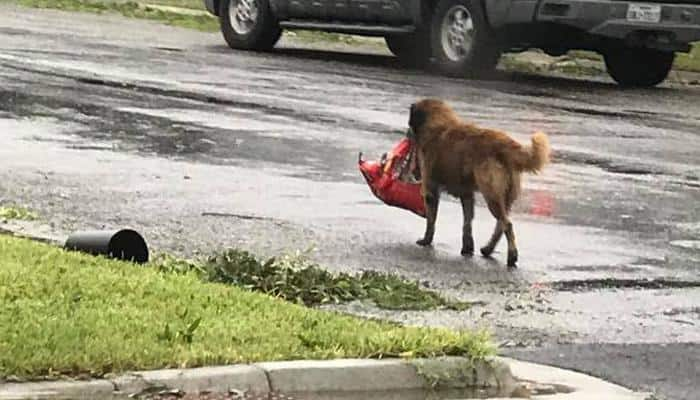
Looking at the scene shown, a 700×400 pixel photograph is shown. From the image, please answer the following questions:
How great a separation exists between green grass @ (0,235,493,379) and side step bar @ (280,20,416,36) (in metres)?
12.5

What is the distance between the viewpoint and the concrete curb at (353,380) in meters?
5.14

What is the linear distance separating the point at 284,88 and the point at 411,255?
8094 millimetres

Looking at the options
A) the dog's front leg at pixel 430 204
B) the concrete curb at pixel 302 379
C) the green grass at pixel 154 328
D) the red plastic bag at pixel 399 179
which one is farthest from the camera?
the red plastic bag at pixel 399 179

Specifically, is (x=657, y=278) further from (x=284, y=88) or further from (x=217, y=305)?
(x=284, y=88)

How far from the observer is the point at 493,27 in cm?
1781

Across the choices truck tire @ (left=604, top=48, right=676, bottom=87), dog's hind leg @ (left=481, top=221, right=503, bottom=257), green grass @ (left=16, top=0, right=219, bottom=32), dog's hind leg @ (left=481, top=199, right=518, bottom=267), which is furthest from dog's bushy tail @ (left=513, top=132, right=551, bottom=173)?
green grass @ (left=16, top=0, right=219, bottom=32)

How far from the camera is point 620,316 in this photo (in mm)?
7160

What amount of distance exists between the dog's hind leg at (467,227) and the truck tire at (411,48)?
10.7 meters

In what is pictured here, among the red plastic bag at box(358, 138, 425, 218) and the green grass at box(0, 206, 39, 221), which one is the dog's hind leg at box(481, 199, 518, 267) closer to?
the red plastic bag at box(358, 138, 425, 218)

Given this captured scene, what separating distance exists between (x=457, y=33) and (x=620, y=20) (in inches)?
82.9

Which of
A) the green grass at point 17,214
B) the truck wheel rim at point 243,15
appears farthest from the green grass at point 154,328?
the truck wheel rim at point 243,15

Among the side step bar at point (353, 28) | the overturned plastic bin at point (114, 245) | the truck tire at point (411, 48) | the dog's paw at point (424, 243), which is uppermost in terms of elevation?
the overturned plastic bin at point (114, 245)

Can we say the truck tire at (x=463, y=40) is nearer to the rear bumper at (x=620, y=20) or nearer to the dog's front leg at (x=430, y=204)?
the rear bumper at (x=620, y=20)

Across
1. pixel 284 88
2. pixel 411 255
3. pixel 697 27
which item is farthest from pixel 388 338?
pixel 697 27
